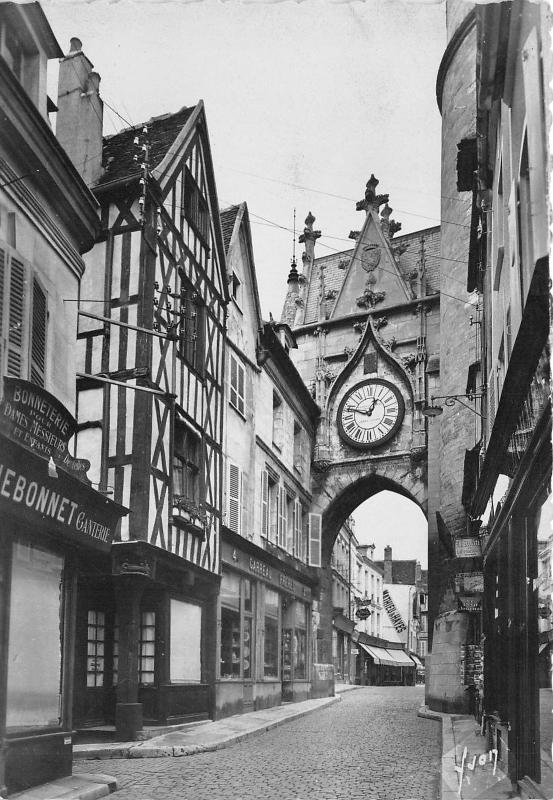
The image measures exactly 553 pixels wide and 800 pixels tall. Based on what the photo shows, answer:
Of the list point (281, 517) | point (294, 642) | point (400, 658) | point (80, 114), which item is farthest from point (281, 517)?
point (400, 658)

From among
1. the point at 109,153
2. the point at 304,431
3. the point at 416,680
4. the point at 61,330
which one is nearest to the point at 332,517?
the point at 304,431

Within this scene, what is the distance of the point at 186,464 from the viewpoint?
12859 mm

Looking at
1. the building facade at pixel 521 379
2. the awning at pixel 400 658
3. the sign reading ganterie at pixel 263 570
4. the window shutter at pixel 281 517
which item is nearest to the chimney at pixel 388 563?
the awning at pixel 400 658

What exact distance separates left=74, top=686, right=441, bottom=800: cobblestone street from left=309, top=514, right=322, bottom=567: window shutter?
29.7 ft

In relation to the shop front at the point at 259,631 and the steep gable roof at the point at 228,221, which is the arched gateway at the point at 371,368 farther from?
the steep gable roof at the point at 228,221

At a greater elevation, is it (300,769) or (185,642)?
(185,642)

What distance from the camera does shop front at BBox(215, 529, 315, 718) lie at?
14.6m

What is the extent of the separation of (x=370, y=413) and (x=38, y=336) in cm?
1723

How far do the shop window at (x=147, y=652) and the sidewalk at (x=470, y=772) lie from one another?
12.1 feet

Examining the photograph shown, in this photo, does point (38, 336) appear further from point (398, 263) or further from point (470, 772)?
point (398, 263)

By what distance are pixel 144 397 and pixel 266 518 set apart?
718 centimetres

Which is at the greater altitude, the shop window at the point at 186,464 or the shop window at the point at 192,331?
the shop window at the point at 192,331

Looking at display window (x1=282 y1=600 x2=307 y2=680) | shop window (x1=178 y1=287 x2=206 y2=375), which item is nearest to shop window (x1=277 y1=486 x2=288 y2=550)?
display window (x1=282 y1=600 x2=307 y2=680)

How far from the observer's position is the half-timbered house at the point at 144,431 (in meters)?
11.0
